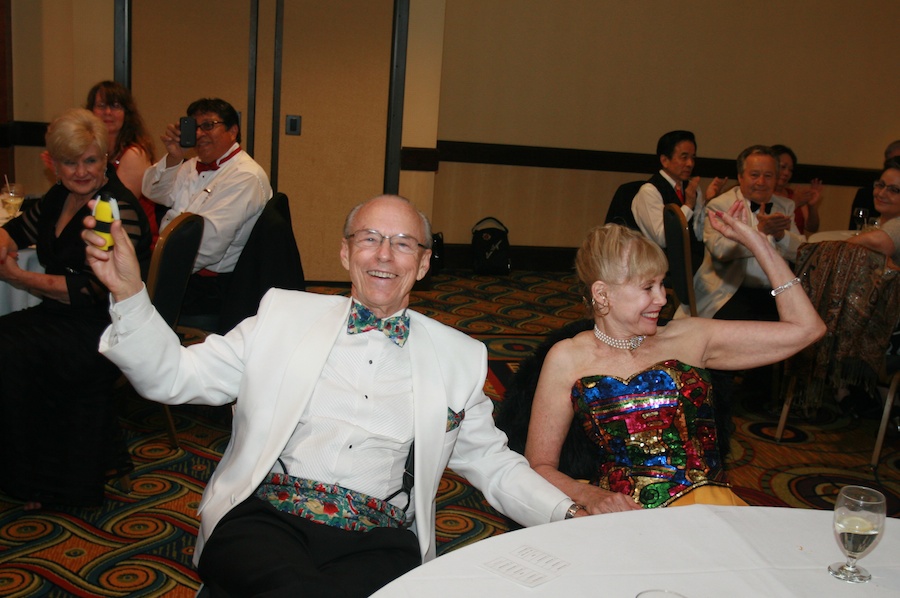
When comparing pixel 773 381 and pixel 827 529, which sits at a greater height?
pixel 827 529

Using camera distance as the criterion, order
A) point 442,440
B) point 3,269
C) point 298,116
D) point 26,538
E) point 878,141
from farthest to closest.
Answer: point 878,141 < point 298,116 < point 3,269 < point 26,538 < point 442,440

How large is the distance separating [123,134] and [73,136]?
1.54 meters

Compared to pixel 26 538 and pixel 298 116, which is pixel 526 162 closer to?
pixel 298 116

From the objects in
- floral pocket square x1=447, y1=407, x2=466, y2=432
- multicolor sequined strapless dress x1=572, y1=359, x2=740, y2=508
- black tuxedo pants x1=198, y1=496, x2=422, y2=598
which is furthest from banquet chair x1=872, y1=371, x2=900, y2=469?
black tuxedo pants x1=198, y1=496, x2=422, y2=598

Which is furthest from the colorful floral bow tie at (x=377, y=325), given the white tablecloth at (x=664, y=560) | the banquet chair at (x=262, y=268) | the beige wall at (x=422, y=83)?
the beige wall at (x=422, y=83)

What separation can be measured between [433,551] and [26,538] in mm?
1506

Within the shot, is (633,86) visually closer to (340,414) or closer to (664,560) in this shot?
(340,414)

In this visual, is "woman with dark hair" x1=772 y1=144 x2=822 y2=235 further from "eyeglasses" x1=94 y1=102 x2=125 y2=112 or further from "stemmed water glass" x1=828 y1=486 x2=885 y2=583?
"stemmed water glass" x1=828 y1=486 x2=885 y2=583

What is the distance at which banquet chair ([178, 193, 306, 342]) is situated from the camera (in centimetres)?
340

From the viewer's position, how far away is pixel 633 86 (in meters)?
7.71

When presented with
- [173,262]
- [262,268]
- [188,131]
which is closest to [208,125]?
[188,131]

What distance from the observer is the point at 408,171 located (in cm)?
662

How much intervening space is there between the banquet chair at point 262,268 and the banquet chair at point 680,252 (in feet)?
5.36

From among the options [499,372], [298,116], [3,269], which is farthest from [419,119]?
[3,269]
